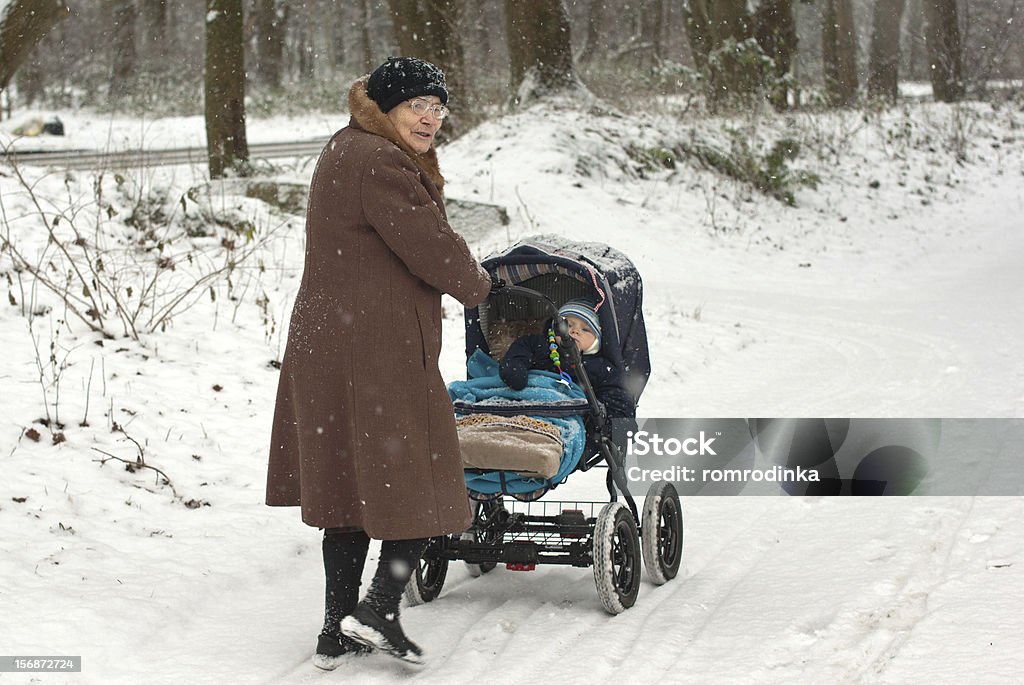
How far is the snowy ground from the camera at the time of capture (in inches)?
150

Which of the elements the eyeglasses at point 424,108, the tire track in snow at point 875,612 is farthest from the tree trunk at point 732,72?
the eyeglasses at point 424,108

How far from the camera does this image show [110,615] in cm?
409

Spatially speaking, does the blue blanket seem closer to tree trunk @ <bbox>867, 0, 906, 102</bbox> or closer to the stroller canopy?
the stroller canopy

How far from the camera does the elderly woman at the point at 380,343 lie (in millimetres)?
3531

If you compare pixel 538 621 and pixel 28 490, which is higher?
pixel 28 490

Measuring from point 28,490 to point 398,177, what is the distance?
9.16 ft

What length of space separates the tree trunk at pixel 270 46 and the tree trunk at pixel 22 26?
94.1ft

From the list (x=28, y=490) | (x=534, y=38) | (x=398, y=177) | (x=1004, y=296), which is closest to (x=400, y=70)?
(x=398, y=177)

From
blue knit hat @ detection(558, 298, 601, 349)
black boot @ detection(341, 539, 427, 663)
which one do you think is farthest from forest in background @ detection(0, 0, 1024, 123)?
black boot @ detection(341, 539, 427, 663)

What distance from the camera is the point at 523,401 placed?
4543 millimetres

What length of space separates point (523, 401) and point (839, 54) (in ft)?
86.8

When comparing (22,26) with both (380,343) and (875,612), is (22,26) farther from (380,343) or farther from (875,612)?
(875,612)

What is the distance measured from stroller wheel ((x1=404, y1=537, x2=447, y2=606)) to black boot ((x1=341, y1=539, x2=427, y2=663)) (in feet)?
1.94

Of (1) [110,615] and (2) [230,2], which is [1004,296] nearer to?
(2) [230,2]
